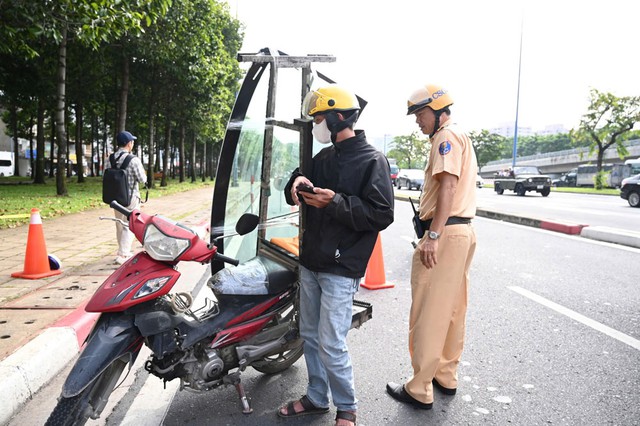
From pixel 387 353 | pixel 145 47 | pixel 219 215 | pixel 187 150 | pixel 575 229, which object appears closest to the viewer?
pixel 219 215

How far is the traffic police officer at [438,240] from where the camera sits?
2.68m

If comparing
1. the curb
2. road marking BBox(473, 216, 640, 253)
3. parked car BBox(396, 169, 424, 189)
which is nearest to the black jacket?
the curb

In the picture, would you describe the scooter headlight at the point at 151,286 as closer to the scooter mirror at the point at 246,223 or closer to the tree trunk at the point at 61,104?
the scooter mirror at the point at 246,223

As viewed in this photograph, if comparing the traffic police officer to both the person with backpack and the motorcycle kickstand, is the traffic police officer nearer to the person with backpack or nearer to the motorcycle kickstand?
the motorcycle kickstand

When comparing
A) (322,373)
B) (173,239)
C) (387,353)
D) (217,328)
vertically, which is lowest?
(387,353)

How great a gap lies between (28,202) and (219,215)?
12219 mm

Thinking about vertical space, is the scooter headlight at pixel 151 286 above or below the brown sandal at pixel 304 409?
above

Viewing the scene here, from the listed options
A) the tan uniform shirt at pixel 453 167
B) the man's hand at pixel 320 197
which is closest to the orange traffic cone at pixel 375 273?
the tan uniform shirt at pixel 453 167

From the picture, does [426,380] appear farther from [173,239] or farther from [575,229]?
[575,229]

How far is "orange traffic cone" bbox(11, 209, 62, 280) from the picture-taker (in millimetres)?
5176

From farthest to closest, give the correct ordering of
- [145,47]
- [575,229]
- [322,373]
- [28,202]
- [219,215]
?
[145,47] < [28,202] < [575,229] < [219,215] < [322,373]

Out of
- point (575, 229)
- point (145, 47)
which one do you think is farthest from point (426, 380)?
point (145, 47)

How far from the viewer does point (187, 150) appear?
49844mm

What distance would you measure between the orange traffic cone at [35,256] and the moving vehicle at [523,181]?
23.5 m
